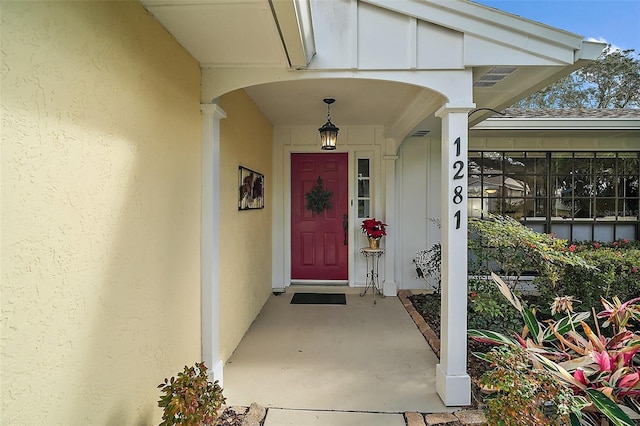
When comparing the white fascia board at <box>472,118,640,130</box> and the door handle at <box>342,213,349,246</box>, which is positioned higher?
the white fascia board at <box>472,118,640,130</box>

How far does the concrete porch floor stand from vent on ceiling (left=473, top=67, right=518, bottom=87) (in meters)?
2.24

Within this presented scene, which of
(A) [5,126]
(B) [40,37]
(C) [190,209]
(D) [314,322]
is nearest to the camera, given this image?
(A) [5,126]

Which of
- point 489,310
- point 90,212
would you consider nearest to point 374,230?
point 489,310

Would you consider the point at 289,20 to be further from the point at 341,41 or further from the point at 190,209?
the point at 190,209

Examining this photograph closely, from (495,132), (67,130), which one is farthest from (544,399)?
(495,132)

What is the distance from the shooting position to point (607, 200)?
4625 millimetres

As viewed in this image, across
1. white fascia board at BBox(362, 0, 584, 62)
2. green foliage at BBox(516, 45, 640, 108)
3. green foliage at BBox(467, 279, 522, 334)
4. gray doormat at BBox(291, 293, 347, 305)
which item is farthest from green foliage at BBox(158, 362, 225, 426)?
green foliage at BBox(516, 45, 640, 108)

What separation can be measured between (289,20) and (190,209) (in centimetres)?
122

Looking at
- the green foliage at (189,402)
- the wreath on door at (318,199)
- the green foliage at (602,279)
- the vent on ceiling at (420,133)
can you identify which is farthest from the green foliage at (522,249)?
the green foliage at (189,402)

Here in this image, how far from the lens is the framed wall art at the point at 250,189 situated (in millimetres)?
3053

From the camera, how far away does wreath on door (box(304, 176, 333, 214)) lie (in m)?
4.62

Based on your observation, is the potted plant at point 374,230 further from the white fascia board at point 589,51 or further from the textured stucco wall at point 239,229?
the white fascia board at point 589,51

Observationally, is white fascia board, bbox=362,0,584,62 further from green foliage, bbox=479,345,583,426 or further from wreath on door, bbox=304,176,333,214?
wreath on door, bbox=304,176,333,214

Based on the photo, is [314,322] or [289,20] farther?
[314,322]
